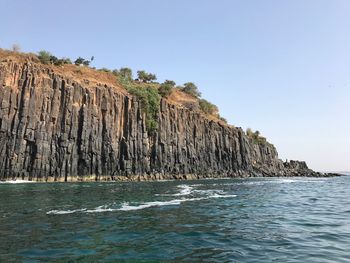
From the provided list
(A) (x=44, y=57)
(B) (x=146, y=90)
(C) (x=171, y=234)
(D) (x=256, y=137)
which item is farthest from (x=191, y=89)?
(C) (x=171, y=234)

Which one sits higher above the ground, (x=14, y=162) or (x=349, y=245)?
(x=14, y=162)

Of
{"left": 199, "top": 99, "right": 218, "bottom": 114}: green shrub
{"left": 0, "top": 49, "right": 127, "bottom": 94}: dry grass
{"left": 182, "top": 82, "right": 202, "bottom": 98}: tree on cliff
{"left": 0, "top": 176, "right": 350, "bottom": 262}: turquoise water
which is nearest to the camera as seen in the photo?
{"left": 0, "top": 176, "right": 350, "bottom": 262}: turquoise water

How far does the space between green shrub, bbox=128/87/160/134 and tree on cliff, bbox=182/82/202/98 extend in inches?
1988

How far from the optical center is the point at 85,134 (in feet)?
256

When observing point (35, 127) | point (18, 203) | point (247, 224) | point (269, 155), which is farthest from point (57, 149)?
point (269, 155)

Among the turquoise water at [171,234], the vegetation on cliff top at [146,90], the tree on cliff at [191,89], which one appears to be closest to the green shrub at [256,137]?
the vegetation on cliff top at [146,90]

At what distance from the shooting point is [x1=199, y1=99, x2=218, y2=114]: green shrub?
13974cm

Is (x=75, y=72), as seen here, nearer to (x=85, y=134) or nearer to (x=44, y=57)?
(x=44, y=57)

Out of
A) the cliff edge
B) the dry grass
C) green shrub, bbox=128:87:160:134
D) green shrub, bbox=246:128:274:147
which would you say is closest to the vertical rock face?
the cliff edge

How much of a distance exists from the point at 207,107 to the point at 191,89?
54.2 feet

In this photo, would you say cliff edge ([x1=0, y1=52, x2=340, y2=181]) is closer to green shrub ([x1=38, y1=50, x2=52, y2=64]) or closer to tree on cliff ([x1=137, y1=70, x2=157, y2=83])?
green shrub ([x1=38, y1=50, x2=52, y2=64])

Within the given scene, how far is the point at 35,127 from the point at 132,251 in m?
62.6

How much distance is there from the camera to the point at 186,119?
357 feet

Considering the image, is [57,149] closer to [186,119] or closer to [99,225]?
[186,119]
